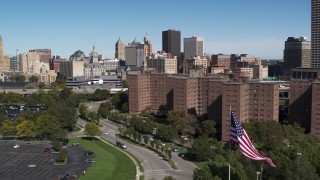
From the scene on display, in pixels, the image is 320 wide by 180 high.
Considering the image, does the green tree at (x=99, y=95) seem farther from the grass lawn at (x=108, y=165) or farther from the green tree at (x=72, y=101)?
the grass lawn at (x=108, y=165)

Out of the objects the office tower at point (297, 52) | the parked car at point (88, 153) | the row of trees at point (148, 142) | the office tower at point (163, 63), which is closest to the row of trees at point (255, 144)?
the row of trees at point (148, 142)

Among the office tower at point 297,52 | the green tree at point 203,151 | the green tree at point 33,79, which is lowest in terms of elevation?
the green tree at point 203,151

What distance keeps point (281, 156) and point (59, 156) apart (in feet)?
91.5

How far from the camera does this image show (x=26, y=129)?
70.8 meters

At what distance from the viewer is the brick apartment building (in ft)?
227

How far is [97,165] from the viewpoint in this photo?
54562 mm

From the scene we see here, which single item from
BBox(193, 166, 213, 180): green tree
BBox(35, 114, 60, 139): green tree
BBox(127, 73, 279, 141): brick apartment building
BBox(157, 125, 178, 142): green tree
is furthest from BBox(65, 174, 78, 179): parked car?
BBox(127, 73, 279, 141): brick apartment building

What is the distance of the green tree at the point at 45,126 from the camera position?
7081 cm

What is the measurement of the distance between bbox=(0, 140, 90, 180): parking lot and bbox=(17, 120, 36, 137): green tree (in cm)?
300

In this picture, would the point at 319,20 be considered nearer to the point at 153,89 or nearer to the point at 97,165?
the point at 153,89

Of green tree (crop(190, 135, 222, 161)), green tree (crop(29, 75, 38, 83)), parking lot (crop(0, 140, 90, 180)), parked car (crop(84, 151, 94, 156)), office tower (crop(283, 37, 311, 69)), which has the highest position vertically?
office tower (crop(283, 37, 311, 69))

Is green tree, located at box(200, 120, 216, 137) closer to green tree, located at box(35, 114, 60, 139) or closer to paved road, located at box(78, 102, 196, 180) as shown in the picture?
paved road, located at box(78, 102, 196, 180)

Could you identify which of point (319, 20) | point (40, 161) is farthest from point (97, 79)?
point (40, 161)

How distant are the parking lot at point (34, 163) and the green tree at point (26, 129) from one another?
9.85 ft
